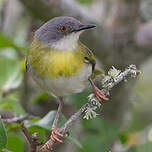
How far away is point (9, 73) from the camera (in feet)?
9.23

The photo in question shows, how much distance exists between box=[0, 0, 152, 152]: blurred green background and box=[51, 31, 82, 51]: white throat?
1.20 feet

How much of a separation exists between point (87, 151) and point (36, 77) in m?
0.65

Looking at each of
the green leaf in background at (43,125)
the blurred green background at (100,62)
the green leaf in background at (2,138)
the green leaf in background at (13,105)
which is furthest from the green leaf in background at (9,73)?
the green leaf in background at (2,138)

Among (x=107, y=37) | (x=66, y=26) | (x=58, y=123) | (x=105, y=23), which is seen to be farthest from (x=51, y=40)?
(x=105, y=23)

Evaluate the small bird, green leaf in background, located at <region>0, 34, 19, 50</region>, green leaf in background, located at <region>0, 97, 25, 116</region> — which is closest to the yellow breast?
the small bird

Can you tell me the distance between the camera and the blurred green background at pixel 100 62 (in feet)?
9.06

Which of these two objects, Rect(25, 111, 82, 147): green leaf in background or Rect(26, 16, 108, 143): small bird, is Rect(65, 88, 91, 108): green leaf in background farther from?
Rect(25, 111, 82, 147): green leaf in background

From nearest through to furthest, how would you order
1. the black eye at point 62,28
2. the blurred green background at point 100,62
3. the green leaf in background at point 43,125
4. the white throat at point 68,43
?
the green leaf in background at point 43,125 < the white throat at point 68,43 < the black eye at point 62,28 < the blurred green background at point 100,62

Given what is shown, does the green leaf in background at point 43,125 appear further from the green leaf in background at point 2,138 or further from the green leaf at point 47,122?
the green leaf in background at point 2,138

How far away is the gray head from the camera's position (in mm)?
2328

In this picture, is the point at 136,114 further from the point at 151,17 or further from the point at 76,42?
the point at 76,42

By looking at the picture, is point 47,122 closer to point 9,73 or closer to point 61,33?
point 61,33

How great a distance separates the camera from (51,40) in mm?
2379

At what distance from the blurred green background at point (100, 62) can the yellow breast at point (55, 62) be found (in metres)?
0.23
